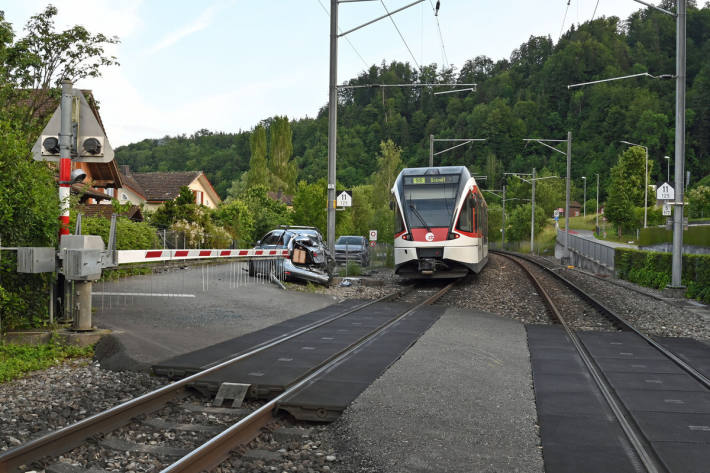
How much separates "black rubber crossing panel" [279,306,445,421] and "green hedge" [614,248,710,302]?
10.8 meters

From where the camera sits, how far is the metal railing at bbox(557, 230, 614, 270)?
107 feet

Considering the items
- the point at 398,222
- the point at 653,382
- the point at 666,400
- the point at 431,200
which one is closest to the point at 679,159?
the point at 431,200

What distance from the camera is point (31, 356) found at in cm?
821

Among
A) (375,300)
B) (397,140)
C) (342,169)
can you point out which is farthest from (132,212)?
(397,140)

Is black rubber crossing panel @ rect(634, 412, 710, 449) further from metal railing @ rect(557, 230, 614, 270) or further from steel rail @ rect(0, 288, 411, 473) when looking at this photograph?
metal railing @ rect(557, 230, 614, 270)

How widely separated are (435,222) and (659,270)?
29.2 feet

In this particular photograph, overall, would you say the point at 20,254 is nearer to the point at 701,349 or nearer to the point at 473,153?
the point at 701,349

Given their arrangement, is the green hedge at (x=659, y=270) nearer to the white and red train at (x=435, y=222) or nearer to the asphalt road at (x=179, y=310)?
the white and red train at (x=435, y=222)

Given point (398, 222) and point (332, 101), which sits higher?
point (332, 101)

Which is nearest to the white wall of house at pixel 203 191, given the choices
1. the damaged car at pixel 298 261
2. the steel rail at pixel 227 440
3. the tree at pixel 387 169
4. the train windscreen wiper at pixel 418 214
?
the tree at pixel 387 169

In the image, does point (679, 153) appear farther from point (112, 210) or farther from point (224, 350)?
point (112, 210)

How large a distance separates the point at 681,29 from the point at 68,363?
771 inches

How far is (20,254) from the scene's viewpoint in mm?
8617

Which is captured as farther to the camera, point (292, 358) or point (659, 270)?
point (659, 270)
